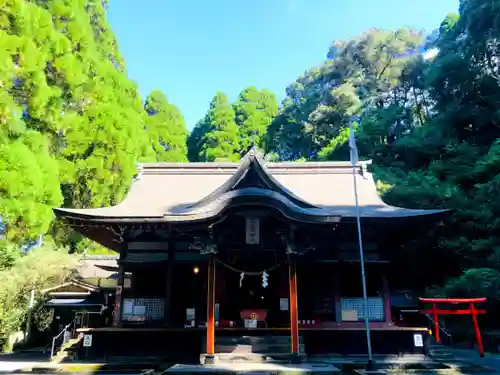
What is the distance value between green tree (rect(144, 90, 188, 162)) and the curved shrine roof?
19.3 m

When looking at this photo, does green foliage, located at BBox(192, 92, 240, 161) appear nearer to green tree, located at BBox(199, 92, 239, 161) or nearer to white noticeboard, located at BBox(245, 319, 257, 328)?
green tree, located at BBox(199, 92, 239, 161)

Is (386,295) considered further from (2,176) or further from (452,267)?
(2,176)

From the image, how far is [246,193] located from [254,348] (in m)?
3.89

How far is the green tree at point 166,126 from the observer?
34.9 m

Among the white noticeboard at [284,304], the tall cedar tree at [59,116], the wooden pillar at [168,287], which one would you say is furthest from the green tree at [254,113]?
the wooden pillar at [168,287]

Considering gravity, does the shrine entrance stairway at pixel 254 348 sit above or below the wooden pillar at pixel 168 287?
below

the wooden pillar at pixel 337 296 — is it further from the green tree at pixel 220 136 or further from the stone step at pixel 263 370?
the green tree at pixel 220 136

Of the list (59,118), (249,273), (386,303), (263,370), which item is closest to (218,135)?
(59,118)

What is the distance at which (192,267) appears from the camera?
1141cm

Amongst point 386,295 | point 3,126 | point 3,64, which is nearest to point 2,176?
point 3,126

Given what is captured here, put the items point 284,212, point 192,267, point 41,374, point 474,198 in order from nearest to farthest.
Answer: point 41,374, point 284,212, point 192,267, point 474,198

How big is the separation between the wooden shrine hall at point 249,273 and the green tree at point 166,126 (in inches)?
912

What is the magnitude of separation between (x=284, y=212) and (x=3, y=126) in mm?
7743

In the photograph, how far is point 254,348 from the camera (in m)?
9.76
